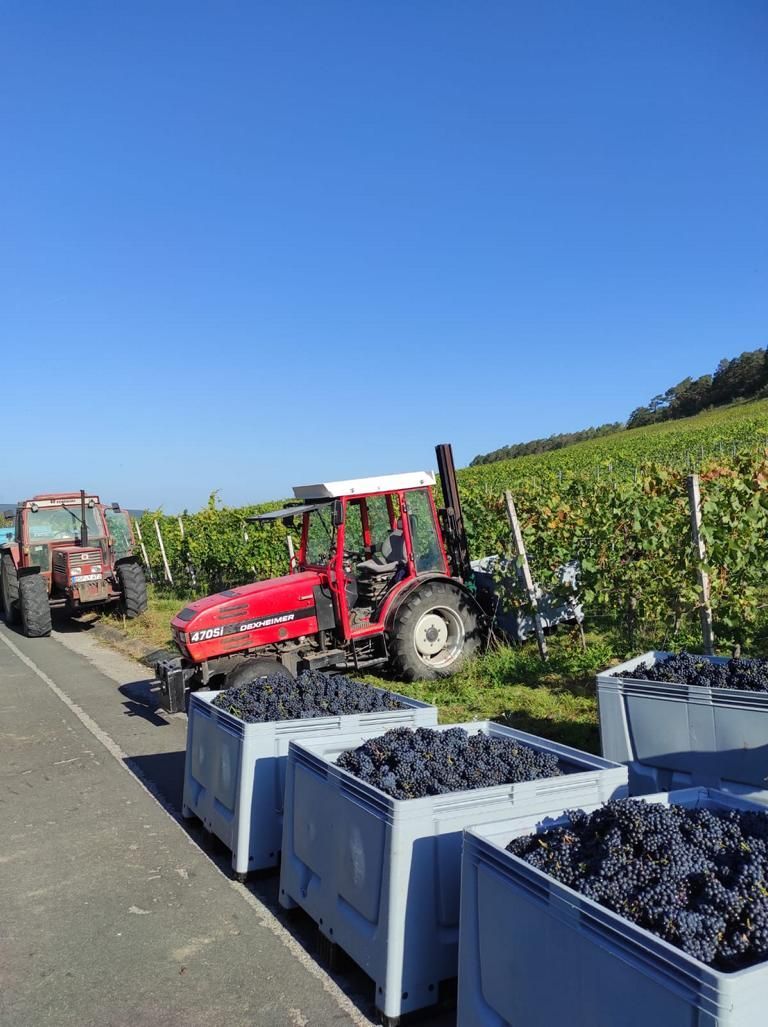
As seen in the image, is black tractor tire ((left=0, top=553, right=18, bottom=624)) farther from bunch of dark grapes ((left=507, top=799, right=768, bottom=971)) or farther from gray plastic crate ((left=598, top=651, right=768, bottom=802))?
bunch of dark grapes ((left=507, top=799, right=768, bottom=971))

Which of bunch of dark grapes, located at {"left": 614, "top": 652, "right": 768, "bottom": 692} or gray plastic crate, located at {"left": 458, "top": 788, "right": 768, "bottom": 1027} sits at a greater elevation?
bunch of dark grapes, located at {"left": 614, "top": 652, "right": 768, "bottom": 692}

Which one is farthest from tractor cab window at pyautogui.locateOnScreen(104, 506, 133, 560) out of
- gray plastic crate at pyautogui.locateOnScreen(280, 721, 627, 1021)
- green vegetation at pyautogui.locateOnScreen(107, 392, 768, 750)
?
gray plastic crate at pyautogui.locateOnScreen(280, 721, 627, 1021)

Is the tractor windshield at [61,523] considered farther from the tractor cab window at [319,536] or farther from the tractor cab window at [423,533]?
the tractor cab window at [423,533]

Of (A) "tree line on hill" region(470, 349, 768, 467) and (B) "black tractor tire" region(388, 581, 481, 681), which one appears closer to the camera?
(B) "black tractor tire" region(388, 581, 481, 681)

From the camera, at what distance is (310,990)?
3182 millimetres

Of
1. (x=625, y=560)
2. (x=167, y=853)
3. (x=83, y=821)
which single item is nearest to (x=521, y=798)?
(x=167, y=853)

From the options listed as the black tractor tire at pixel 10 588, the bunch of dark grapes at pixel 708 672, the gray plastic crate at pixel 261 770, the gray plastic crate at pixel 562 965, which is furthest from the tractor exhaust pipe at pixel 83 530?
the gray plastic crate at pixel 562 965

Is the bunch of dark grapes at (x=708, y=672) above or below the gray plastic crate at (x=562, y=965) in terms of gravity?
above

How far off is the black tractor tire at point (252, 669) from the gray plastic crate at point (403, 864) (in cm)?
367

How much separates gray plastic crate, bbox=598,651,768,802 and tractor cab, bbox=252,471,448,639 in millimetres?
3566

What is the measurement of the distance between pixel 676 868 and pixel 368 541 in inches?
227

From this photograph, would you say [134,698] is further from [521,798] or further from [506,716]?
[521,798]

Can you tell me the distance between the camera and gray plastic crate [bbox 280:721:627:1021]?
2867 mm

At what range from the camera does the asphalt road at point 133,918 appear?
3102 mm
